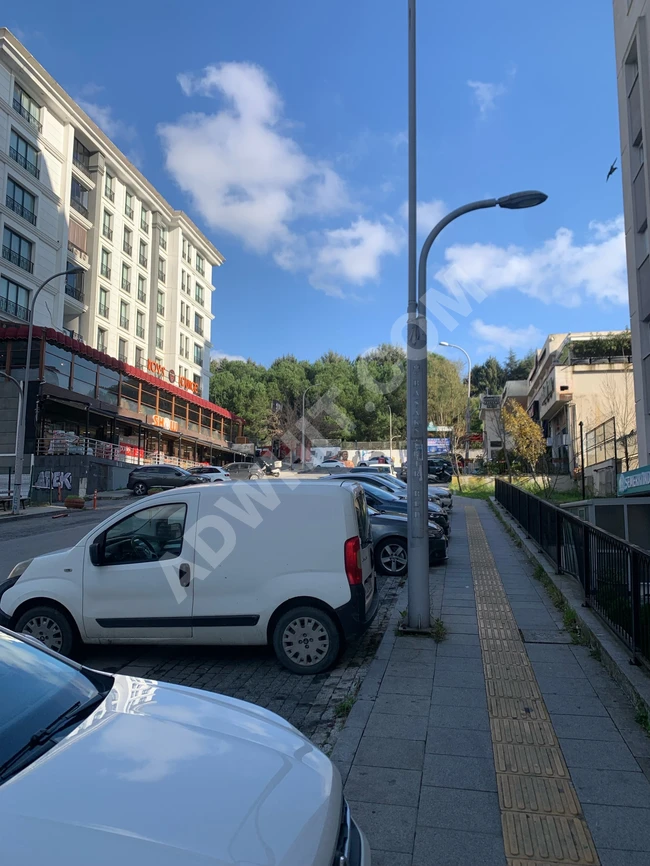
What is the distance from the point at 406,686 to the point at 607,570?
2.67 metres

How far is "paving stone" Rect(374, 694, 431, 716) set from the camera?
4812 mm

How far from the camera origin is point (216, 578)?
581 cm

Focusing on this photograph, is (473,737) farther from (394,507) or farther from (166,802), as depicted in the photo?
(394,507)

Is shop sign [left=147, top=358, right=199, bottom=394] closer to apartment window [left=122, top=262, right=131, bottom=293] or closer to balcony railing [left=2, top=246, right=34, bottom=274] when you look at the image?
apartment window [left=122, top=262, right=131, bottom=293]

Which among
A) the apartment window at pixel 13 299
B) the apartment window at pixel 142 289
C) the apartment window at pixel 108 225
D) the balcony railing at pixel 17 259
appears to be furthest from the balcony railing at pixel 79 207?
the apartment window at pixel 13 299

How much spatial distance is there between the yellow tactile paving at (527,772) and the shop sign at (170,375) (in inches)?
1767

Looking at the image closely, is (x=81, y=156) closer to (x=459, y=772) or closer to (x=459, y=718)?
(x=459, y=718)

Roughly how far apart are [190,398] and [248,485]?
4738cm

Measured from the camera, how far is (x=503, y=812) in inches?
133

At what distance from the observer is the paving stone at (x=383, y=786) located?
356 centimetres

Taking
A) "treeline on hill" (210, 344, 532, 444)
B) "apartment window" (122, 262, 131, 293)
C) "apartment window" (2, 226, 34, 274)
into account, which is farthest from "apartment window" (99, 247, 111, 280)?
"treeline on hill" (210, 344, 532, 444)

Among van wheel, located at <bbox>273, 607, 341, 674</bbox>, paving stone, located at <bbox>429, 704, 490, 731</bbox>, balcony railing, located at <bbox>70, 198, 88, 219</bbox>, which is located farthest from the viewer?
balcony railing, located at <bbox>70, 198, 88, 219</bbox>

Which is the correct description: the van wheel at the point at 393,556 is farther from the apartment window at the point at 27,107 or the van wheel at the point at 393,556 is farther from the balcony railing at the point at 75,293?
the apartment window at the point at 27,107

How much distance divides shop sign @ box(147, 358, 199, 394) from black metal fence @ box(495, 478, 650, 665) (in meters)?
41.5
